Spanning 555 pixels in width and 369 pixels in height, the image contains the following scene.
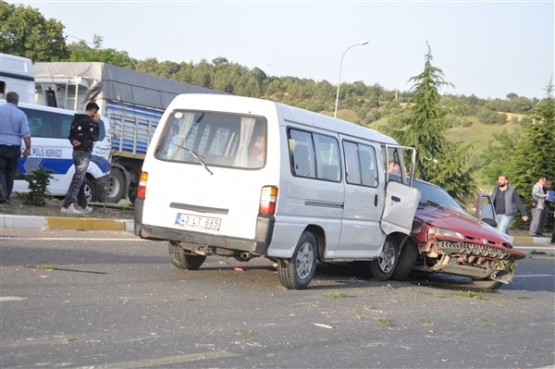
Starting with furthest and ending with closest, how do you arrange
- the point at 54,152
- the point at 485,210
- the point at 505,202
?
the point at 505,202 → the point at 54,152 → the point at 485,210

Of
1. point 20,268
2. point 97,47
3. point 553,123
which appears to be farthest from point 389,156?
point 97,47

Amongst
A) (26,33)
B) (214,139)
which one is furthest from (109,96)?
(26,33)

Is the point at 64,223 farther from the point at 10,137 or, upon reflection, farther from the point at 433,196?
the point at 433,196

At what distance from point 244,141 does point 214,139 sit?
36 cm

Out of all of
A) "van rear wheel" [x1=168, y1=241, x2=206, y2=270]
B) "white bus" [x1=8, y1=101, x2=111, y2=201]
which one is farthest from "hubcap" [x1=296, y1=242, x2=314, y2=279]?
"white bus" [x1=8, y1=101, x2=111, y2=201]

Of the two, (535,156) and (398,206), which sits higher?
(535,156)

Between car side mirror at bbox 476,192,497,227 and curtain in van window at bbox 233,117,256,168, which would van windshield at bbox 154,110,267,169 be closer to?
curtain in van window at bbox 233,117,256,168

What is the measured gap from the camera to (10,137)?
14414mm

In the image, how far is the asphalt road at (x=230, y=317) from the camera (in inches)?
251

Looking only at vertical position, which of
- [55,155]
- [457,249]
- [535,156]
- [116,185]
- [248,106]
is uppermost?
[535,156]

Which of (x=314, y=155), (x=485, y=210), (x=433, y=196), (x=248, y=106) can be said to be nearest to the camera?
(x=248, y=106)

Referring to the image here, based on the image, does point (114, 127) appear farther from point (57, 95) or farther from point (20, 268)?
point (20, 268)

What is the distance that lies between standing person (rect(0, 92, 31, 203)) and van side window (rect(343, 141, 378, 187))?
5775mm

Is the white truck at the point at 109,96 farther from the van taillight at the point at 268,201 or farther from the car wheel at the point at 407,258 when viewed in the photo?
the van taillight at the point at 268,201
